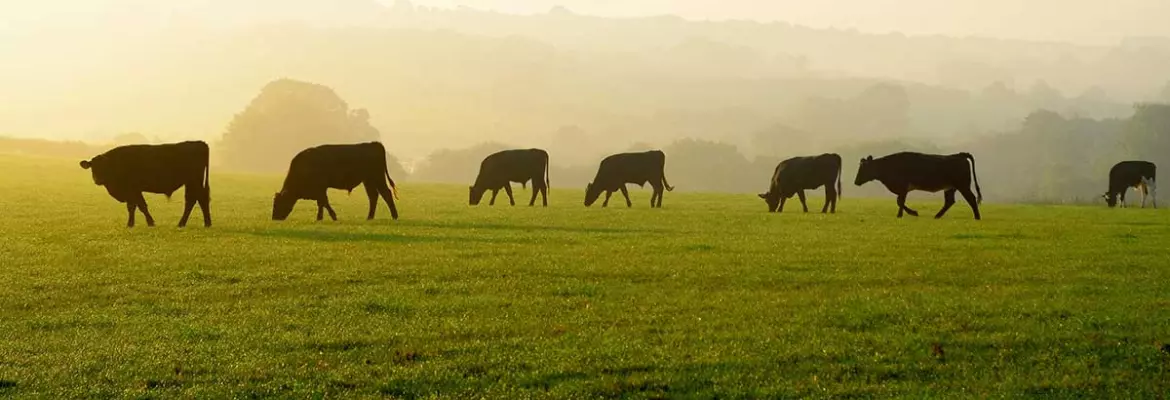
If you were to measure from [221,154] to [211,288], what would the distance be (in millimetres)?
104621

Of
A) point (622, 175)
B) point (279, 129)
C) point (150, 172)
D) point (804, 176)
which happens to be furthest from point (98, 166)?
point (279, 129)

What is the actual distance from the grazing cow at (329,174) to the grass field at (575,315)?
16.7ft

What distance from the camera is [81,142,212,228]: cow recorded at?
77.0 feet

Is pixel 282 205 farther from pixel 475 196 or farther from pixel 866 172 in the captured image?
pixel 866 172

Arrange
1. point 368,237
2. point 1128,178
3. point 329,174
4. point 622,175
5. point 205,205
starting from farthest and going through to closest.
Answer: point 1128,178 < point 622,175 < point 329,174 < point 205,205 < point 368,237

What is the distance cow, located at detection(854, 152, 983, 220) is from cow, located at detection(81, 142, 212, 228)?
2123 centimetres

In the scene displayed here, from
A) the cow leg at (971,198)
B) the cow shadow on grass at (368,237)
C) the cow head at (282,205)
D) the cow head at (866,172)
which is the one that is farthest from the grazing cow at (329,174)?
the cow leg at (971,198)

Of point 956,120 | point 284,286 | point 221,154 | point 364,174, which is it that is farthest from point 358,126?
point 956,120

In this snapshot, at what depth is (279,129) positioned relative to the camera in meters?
108

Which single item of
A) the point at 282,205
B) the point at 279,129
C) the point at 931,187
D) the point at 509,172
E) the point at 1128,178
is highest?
the point at 279,129

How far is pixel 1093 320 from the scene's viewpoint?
37.3ft

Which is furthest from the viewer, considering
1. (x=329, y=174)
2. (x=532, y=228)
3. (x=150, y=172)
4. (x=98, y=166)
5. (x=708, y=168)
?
(x=708, y=168)

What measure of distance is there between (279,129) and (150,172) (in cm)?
→ 8839

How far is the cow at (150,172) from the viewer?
23.5 m
